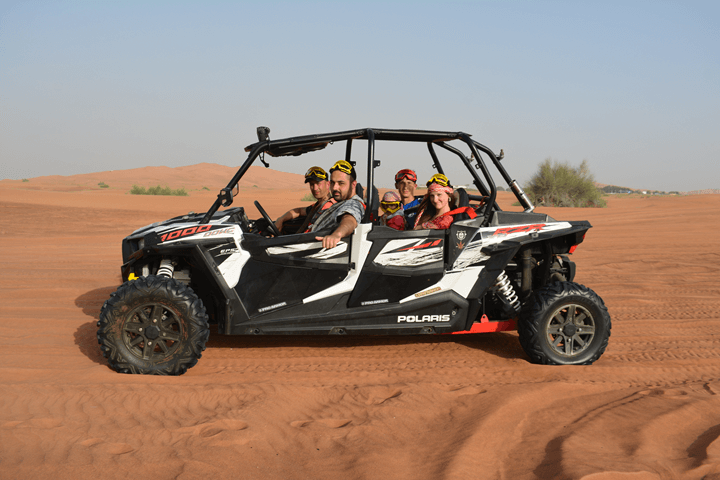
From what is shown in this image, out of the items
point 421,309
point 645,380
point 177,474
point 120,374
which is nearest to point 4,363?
point 120,374

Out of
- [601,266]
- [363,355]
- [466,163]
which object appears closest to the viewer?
[363,355]

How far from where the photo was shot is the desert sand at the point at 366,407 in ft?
8.88

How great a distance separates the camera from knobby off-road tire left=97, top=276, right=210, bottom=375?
398 centimetres

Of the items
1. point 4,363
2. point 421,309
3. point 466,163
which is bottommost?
point 4,363

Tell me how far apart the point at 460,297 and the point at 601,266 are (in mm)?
5835

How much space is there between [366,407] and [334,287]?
43.9 inches

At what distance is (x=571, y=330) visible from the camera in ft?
14.5

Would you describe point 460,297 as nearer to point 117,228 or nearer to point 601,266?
point 601,266

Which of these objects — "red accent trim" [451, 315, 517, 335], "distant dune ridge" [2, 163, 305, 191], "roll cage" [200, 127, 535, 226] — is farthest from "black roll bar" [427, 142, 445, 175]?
"distant dune ridge" [2, 163, 305, 191]

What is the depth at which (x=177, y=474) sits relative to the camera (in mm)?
2598

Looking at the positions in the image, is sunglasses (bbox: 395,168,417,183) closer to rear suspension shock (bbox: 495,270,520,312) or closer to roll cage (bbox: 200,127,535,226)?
roll cage (bbox: 200,127,535,226)

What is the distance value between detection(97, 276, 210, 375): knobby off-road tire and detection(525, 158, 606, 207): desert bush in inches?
1032

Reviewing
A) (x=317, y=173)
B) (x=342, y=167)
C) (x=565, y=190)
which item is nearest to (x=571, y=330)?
(x=342, y=167)

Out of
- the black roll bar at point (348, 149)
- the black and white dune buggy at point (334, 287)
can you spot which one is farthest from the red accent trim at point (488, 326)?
the black roll bar at point (348, 149)
